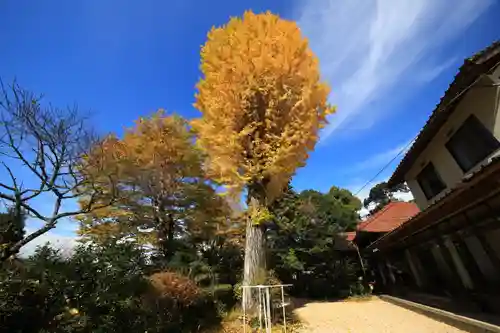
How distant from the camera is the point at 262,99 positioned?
30.2ft

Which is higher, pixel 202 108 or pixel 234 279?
pixel 202 108

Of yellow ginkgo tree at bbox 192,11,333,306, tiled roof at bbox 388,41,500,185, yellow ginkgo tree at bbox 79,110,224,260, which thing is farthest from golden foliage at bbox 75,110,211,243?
tiled roof at bbox 388,41,500,185

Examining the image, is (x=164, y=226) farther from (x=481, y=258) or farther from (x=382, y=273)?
(x=382, y=273)

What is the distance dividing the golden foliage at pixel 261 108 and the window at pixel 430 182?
4.74 metres

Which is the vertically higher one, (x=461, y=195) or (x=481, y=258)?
(x=461, y=195)

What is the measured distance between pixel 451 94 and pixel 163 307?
1034 centimetres

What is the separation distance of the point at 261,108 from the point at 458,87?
5.72m

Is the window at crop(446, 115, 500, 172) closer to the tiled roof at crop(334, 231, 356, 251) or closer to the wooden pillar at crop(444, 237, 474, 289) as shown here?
the wooden pillar at crop(444, 237, 474, 289)

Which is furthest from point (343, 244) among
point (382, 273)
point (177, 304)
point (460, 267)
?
point (177, 304)

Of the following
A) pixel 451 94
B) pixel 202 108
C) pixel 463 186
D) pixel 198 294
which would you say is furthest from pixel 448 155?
pixel 198 294

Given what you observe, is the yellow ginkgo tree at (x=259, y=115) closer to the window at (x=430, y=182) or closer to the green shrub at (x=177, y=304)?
the green shrub at (x=177, y=304)

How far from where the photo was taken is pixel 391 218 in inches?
681

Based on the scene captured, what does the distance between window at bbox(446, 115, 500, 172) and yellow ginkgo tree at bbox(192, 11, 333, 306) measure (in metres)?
4.02

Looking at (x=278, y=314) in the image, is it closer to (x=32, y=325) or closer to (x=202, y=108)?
(x=32, y=325)
